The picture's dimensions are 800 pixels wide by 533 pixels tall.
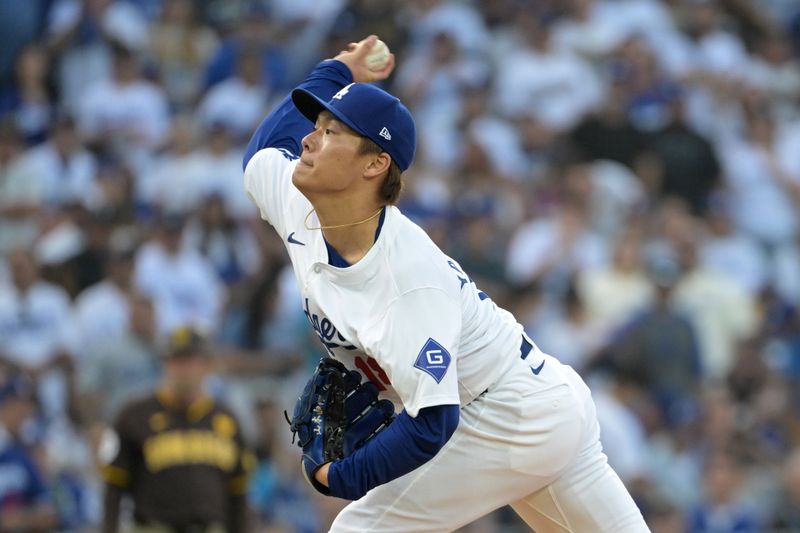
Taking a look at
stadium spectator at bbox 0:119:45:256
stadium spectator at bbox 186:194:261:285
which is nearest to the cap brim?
stadium spectator at bbox 186:194:261:285

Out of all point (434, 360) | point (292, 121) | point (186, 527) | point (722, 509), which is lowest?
point (722, 509)

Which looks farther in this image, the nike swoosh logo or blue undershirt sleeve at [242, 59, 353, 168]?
blue undershirt sleeve at [242, 59, 353, 168]

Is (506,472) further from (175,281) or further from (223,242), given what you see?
(223,242)

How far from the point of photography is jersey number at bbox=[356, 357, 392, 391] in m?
4.37

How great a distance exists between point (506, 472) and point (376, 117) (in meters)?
1.19

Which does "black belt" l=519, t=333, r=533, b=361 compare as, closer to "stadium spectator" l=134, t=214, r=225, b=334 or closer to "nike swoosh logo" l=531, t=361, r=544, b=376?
"nike swoosh logo" l=531, t=361, r=544, b=376

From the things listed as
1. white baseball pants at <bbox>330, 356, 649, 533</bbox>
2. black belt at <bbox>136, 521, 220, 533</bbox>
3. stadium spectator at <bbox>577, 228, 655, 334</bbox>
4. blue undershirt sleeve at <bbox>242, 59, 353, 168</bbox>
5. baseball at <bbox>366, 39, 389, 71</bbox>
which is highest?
baseball at <bbox>366, 39, 389, 71</bbox>

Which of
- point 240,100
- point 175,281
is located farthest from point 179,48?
point 175,281

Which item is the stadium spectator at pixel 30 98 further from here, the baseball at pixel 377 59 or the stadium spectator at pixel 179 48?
the baseball at pixel 377 59

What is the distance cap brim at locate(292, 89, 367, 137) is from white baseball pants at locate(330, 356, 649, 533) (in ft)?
3.12

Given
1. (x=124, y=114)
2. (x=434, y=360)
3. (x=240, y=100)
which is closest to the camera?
(x=434, y=360)

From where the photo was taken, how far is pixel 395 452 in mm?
4082

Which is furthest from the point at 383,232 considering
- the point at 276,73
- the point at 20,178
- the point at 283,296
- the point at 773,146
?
the point at 773,146

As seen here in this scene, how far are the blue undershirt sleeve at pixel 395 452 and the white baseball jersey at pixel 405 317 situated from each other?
5 cm
